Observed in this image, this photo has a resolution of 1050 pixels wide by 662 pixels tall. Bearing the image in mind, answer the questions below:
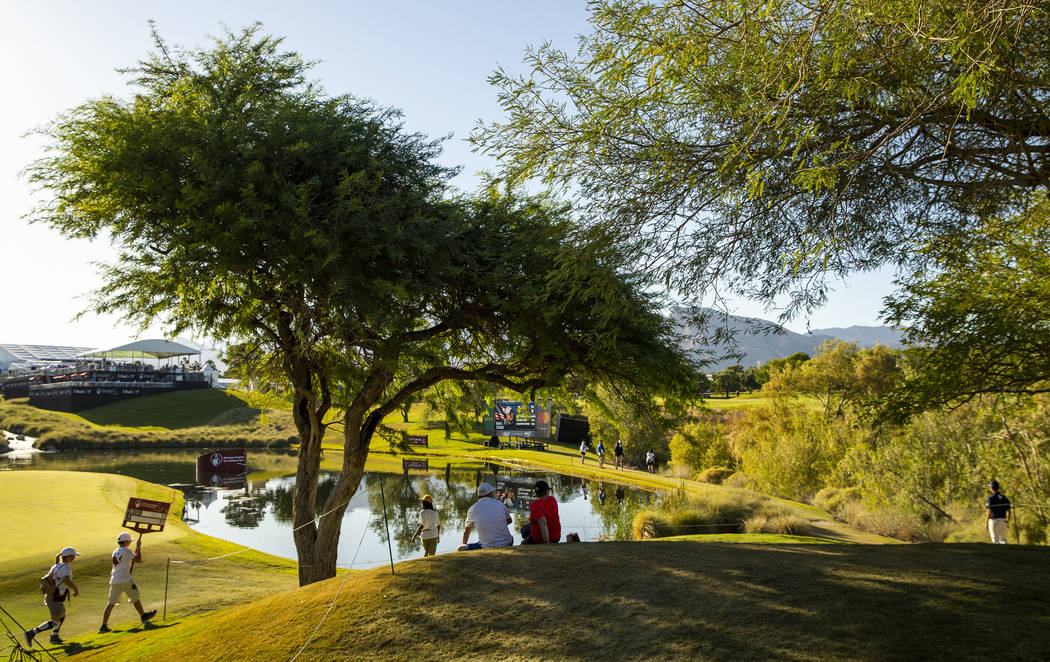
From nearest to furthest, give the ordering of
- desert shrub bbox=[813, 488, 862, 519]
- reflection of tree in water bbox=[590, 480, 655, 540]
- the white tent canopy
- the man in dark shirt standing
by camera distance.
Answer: the man in dark shirt standing, reflection of tree in water bbox=[590, 480, 655, 540], desert shrub bbox=[813, 488, 862, 519], the white tent canopy

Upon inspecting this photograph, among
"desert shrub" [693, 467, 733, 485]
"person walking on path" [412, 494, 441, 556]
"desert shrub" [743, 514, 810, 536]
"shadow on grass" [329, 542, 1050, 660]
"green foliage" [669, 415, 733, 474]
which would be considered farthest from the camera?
"green foliage" [669, 415, 733, 474]

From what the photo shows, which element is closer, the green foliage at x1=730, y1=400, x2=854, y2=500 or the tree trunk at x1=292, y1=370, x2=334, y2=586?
the tree trunk at x1=292, y1=370, x2=334, y2=586

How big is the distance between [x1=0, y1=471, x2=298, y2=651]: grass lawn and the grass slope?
6.16m

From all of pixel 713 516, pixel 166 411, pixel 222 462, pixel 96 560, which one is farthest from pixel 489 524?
pixel 166 411

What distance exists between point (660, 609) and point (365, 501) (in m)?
29.3

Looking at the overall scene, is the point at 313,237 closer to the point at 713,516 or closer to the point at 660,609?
the point at 660,609

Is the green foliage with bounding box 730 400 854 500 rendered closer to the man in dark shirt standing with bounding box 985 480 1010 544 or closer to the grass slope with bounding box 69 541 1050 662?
the man in dark shirt standing with bounding box 985 480 1010 544

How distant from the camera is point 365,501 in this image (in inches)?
1331

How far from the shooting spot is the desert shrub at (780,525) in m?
19.3

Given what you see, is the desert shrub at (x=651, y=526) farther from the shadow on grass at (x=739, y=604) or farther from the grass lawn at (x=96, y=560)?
the shadow on grass at (x=739, y=604)

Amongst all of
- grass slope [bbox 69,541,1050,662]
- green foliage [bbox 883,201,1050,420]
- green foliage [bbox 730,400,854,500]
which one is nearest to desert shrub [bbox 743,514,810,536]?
green foliage [bbox 883,201,1050,420]

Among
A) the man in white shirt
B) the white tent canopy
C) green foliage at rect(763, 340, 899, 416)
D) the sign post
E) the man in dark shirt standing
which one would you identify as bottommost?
the sign post

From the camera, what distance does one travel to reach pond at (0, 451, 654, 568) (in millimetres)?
23406

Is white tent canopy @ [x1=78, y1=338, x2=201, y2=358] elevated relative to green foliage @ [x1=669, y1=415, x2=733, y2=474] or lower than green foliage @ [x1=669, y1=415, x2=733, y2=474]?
elevated
